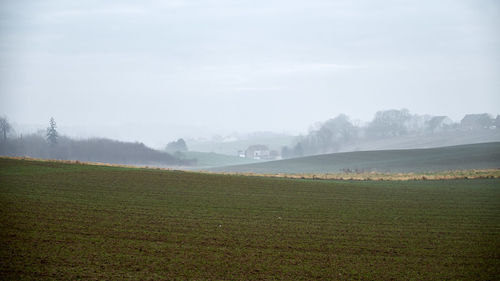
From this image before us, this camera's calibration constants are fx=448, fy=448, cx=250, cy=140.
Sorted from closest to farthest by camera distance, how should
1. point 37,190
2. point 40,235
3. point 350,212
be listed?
point 40,235 → point 350,212 → point 37,190

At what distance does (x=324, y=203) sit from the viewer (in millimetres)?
22750

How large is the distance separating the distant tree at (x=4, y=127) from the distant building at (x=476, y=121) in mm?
105791

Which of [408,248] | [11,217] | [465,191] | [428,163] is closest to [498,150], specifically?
[428,163]

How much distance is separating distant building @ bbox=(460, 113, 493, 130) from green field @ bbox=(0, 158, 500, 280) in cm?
9791

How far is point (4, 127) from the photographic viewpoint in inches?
2913

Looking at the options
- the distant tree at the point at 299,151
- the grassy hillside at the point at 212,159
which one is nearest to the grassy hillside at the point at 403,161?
the grassy hillside at the point at 212,159

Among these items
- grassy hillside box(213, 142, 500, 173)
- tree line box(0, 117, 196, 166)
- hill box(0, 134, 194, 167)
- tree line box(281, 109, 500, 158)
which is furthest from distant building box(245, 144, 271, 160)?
grassy hillside box(213, 142, 500, 173)

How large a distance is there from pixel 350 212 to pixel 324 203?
A: 112 inches

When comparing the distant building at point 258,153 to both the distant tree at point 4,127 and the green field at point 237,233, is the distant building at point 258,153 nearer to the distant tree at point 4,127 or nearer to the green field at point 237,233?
the distant tree at point 4,127

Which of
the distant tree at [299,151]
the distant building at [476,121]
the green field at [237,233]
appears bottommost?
the green field at [237,233]

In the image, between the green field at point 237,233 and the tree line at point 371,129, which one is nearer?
the green field at point 237,233

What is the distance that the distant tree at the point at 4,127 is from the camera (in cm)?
7281

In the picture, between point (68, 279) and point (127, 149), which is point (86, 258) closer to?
point (68, 279)

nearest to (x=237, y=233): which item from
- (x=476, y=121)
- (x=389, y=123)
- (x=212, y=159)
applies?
(x=212, y=159)
